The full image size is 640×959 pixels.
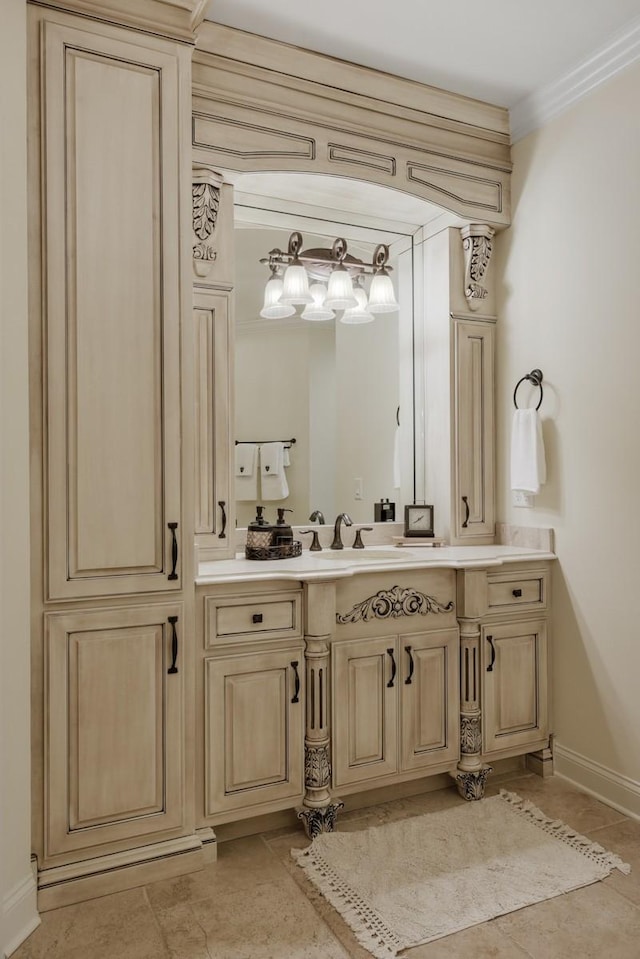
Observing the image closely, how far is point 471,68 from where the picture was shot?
2.64 meters

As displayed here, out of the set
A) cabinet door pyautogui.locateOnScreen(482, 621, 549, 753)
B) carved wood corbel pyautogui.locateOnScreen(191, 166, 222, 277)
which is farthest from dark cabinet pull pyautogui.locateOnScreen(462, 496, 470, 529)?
carved wood corbel pyautogui.locateOnScreen(191, 166, 222, 277)

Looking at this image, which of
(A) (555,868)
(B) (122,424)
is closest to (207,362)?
(B) (122,424)

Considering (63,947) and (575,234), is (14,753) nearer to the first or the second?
(63,947)

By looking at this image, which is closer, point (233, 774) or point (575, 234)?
point (233, 774)

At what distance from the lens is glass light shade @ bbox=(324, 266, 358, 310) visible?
2928 millimetres

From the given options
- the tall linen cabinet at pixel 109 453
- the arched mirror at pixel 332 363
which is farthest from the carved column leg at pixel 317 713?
the arched mirror at pixel 332 363

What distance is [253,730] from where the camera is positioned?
221cm

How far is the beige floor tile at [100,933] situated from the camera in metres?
1.74

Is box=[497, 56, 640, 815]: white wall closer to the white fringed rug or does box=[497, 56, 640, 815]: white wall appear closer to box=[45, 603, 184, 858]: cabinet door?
the white fringed rug

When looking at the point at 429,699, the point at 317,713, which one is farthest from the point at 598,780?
the point at 317,713

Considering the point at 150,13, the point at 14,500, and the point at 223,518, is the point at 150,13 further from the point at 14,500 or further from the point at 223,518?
the point at 223,518

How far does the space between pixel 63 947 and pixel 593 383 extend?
2.48m

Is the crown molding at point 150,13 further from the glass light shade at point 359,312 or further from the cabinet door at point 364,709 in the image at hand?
the cabinet door at point 364,709

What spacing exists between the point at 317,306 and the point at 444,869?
2.18 meters
